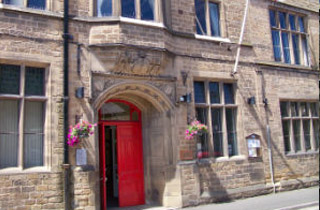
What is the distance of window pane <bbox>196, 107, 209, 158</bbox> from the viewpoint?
32.4 feet

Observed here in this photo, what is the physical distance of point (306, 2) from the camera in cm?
1373

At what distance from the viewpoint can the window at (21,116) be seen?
7219 mm

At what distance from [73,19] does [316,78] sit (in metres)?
10.2

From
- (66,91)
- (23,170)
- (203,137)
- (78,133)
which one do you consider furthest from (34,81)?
(203,137)

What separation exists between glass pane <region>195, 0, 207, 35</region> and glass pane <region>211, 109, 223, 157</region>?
2.70 m

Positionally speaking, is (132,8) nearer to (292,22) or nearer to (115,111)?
(115,111)

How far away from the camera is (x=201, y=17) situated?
35.2 feet

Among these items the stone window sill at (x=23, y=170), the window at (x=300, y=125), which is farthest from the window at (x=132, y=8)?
the window at (x=300, y=125)

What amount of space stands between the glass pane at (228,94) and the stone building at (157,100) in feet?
0.12

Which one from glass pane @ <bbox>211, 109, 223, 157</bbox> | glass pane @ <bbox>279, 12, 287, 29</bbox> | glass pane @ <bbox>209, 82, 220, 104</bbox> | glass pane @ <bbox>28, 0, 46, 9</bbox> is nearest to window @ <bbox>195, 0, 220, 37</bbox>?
glass pane @ <bbox>209, 82, 220, 104</bbox>

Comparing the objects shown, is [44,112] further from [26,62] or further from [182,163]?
[182,163]

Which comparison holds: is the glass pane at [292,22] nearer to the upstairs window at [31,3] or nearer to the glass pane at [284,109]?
the glass pane at [284,109]

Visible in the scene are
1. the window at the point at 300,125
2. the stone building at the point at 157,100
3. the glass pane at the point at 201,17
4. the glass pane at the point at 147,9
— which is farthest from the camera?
Answer: the window at the point at 300,125

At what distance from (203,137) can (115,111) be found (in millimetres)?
2851
